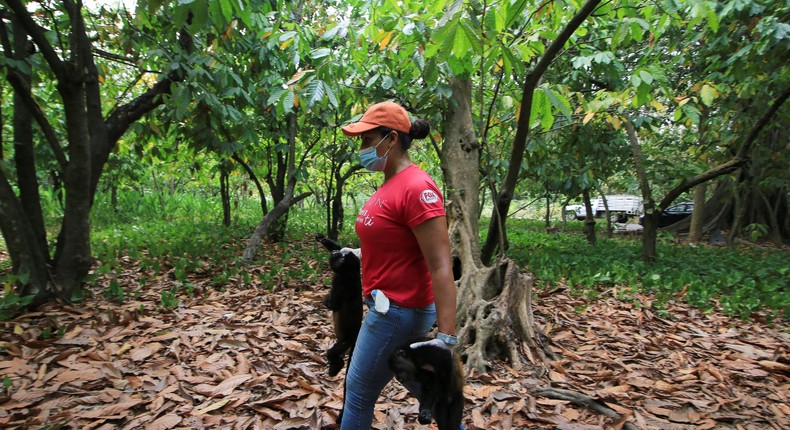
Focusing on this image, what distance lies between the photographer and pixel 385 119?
180 cm

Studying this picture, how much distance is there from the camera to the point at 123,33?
187 inches

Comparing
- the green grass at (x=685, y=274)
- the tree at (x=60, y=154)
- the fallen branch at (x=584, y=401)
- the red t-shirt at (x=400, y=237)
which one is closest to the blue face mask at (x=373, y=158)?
the red t-shirt at (x=400, y=237)

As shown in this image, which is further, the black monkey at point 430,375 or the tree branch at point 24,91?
the tree branch at point 24,91

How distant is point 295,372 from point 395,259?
6.43 feet

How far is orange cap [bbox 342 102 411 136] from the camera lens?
5.91ft

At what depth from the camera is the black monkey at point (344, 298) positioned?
2.15 meters

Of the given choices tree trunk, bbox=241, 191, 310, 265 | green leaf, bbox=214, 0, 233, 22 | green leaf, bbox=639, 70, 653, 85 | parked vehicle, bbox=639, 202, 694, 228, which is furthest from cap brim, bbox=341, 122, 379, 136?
parked vehicle, bbox=639, 202, 694, 228

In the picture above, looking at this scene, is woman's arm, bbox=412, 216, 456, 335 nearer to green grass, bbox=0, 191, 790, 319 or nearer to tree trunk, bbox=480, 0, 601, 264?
tree trunk, bbox=480, 0, 601, 264

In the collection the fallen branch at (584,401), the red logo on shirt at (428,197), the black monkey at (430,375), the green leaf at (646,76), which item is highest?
the green leaf at (646,76)

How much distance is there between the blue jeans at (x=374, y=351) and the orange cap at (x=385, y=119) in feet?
2.45

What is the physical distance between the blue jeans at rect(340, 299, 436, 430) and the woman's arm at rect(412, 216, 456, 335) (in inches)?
7.0

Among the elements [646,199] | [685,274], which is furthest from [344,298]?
[646,199]

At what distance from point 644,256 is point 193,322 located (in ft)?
23.7

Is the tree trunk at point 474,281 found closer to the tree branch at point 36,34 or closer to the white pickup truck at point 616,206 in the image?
the tree branch at point 36,34
